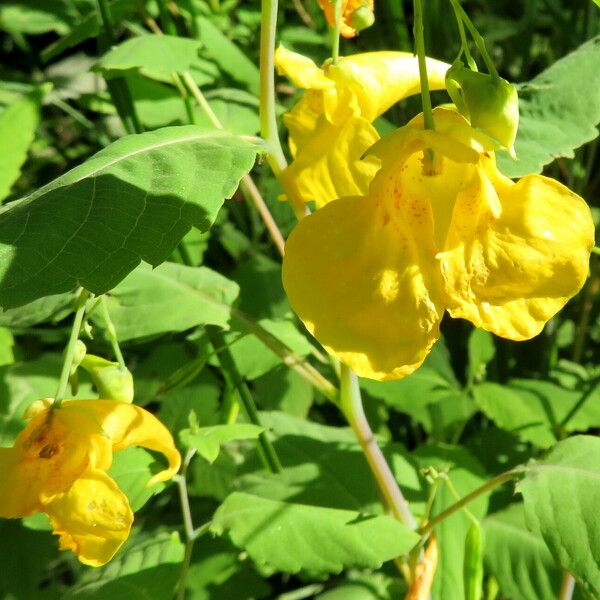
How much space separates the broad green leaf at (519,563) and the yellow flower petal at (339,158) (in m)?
0.56

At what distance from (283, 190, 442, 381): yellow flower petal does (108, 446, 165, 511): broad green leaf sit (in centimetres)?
41

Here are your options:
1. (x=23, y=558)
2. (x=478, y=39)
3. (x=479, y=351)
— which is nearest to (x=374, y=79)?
(x=478, y=39)

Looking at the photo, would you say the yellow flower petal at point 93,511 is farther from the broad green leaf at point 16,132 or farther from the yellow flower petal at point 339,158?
the broad green leaf at point 16,132

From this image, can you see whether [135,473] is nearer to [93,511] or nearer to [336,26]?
[93,511]

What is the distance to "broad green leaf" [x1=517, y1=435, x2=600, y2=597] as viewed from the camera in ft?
2.67

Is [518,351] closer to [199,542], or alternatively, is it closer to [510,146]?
[199,542]

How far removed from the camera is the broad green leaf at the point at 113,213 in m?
0.62

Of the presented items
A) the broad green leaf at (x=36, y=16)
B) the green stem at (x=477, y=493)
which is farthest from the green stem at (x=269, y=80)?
the broad green leaf at (x=36, y=16)

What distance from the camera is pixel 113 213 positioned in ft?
2.17

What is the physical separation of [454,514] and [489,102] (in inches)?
29.3

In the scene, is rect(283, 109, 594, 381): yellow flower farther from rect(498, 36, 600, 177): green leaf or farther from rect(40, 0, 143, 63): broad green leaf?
rect(40, 0, 143, 63): broad green leaf

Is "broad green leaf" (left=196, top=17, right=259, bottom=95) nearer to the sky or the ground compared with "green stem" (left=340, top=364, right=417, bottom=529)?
nearer to the sky

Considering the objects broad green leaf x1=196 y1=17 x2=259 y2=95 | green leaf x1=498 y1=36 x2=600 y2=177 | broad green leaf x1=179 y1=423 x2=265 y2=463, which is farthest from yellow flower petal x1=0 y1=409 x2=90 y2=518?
broad green leaf x1=196 y1=17 x2=259 y2=95

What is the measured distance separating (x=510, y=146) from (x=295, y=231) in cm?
19
